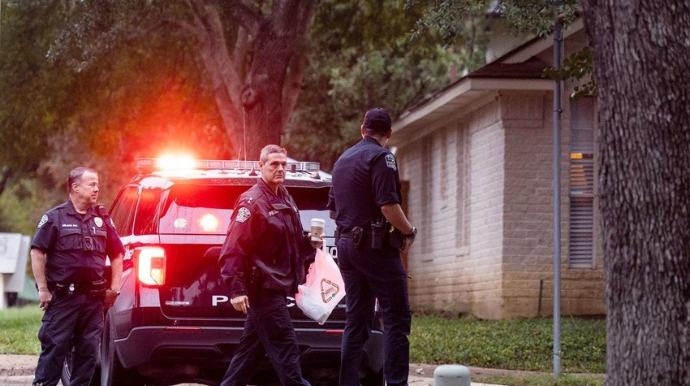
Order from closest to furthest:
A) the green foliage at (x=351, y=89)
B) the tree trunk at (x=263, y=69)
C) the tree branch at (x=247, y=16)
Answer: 1. the tree trunk at (x=263, y=69)
2. the tree branch at (x=247, y=16)
3. the green foliage at (x=351, y=89)

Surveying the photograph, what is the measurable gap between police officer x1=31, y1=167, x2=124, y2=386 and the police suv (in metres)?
0.19

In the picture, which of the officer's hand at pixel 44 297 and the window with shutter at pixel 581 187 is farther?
the window with shutter at pixel 581 187

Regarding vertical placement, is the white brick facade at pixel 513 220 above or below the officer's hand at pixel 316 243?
above

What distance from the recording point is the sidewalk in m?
12.3

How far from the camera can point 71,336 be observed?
9312 millimetres

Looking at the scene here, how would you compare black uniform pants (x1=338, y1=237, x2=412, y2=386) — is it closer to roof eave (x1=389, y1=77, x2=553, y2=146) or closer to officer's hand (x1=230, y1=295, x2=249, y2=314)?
officer's hand (x1=230, y1=295, x2=249, y2=314)

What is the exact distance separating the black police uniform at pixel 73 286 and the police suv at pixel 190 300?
8.4 inches

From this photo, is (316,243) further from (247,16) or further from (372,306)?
(247,16)

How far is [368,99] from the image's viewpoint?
32.8 m

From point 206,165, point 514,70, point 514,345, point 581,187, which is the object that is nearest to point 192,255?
point 206,165

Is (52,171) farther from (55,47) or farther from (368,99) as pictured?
(55,47)

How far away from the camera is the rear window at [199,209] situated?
371 inches

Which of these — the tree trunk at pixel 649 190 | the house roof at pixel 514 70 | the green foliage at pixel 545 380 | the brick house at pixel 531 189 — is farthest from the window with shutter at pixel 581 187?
the tree trunk at pixel 649 190

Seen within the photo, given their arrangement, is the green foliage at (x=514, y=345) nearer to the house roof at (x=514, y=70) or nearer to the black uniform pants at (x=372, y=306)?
the house roof at (x=514, y=70)
